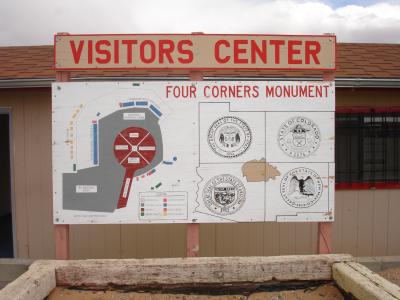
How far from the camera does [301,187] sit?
4.33 meters

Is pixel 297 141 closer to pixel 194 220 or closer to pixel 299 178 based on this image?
pixel 299 178

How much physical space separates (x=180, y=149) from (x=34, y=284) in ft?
6.06

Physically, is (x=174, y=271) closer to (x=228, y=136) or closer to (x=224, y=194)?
(x=224, y=194)

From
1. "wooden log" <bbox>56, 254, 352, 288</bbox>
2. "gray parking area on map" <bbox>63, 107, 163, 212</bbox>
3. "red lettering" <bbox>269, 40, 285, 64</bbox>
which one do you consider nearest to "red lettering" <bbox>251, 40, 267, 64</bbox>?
"red lettering" <bbox>269, 40, 285, 64</bbox>

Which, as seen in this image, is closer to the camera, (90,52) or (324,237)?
(90,52)

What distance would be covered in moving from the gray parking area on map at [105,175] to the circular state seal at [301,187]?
4.54ft

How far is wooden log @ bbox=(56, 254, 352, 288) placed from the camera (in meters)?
3.98

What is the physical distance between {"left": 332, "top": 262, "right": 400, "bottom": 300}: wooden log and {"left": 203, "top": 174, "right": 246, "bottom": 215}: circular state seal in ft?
3.83

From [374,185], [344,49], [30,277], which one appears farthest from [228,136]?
[344,49]

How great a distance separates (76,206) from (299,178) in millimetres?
2344

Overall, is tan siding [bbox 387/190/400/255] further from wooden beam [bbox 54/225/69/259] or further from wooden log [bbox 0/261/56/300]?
wooden log [bbox 0/261/56/300]

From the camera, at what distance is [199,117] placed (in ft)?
13.9

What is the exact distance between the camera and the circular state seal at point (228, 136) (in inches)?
167

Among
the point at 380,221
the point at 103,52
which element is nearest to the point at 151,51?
the point at 103,52
